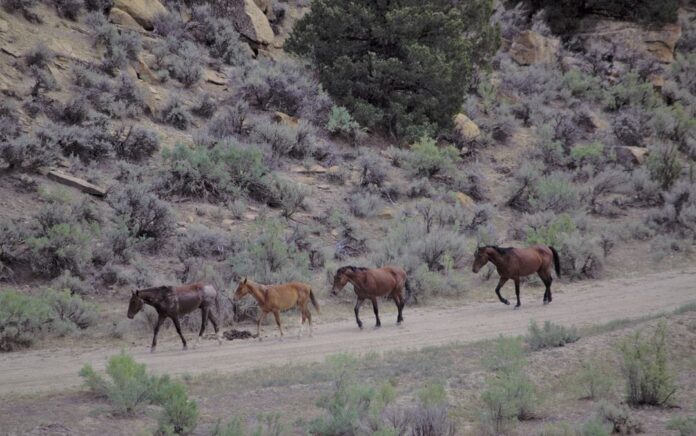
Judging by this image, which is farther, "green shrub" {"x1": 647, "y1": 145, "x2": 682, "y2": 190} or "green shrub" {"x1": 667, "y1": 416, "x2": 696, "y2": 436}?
"green shrub" {"x1": 647, "y1": 145, "x2": 682, "y2": 190}

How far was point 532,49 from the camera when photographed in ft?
130

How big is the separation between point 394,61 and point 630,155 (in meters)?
10.9

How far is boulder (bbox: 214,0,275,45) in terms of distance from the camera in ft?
105

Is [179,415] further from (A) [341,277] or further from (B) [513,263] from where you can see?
(B) [513,263]

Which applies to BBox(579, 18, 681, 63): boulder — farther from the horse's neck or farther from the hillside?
the horse's neck

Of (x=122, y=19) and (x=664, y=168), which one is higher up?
(x=122, y=19)

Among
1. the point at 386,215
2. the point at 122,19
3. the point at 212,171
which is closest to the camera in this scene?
the point at 212,171

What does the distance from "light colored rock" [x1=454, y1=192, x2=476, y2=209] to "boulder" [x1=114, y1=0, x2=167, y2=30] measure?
14.7m

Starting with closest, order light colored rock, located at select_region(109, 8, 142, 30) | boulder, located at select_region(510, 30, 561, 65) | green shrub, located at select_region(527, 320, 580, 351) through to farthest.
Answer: green shrub, located at select_region(527, 320, 580, 351), light colored rock, located at select_region(109, 8, 142, 30), boulder, located at select_region(510, 30, 561, 65)

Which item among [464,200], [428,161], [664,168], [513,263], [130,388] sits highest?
[428,161]

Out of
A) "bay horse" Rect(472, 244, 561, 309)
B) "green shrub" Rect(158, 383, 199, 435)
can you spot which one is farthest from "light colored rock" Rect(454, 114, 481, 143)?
"green shrub" Rect(158, 383, 199, 435)

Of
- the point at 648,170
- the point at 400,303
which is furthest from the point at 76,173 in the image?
the point at 648,170

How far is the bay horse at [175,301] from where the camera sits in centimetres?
1347

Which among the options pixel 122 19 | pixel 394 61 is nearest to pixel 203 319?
pixel 394 61
